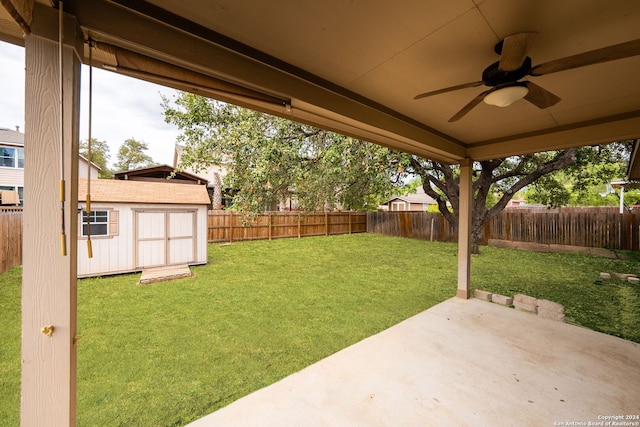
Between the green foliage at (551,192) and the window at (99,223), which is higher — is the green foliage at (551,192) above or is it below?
above

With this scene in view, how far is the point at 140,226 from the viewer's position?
5.50m

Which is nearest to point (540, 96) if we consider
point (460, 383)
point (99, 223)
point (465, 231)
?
point (460, 383)

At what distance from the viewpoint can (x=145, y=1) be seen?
1.25 meters

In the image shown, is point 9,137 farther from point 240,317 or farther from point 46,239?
point 46,239

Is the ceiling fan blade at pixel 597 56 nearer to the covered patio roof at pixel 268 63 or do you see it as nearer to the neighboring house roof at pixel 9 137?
the covered patio roof at pixel 268 63

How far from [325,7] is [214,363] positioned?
8.92 ft

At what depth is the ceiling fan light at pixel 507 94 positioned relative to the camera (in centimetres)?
160

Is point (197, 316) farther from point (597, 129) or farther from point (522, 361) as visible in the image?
point (597, 129)

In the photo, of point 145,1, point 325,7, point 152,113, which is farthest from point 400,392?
point 152,113

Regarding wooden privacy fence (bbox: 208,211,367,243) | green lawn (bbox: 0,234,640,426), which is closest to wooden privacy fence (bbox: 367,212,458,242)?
wooden privacy fence (bbox: 208,211,367,243)

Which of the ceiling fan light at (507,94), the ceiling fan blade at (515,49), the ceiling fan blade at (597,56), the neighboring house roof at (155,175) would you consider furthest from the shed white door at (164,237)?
the ceiling fan blade at (597,56)

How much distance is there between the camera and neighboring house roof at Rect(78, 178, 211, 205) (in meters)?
5.17

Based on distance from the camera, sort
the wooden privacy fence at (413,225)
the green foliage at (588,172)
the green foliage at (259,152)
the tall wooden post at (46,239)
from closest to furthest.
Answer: the tall wooden post at (46,239) < the green foliage at (259,152) < the green foliage at (588,172) < the wooden privacy fence at (413,225)

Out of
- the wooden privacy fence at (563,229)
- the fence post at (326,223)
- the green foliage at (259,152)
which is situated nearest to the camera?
the green foliage at (259,152)
